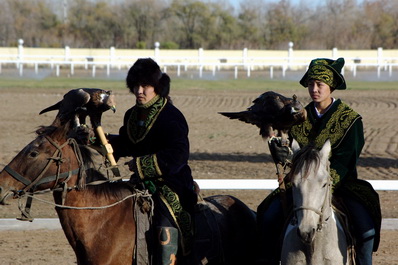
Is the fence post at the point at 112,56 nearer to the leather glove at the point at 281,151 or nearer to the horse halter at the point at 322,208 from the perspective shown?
the leather glove at the point at 281,151

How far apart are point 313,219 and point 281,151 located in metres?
0.88

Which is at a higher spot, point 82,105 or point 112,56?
point 112,56

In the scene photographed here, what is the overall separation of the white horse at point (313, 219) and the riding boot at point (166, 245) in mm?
857

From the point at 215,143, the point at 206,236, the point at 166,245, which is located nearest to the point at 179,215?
the point at 166,245

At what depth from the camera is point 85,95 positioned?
5.57m

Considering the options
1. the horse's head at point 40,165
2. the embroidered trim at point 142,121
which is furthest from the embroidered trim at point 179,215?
the horse's head at point 40,165

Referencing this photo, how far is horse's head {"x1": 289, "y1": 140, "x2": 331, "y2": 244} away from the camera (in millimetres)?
5117

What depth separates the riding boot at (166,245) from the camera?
19.0ft

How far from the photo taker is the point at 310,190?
5.18 metres

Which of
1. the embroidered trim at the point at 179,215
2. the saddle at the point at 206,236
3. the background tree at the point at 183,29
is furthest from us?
the background tree at the point at 183,29

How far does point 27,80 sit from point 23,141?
637 inches

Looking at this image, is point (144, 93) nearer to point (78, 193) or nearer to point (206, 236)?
point (78, 193)

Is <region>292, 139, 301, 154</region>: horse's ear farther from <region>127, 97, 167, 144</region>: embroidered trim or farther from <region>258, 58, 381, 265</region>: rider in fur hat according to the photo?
<region>127, 97, 167, 144</region>: embroidered trim

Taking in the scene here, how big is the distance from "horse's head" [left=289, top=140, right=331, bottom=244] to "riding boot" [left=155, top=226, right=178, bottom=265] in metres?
1.08
